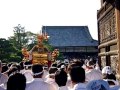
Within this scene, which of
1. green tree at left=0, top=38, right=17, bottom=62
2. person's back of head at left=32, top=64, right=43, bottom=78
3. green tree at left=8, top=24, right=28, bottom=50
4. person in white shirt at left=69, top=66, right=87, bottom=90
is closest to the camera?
person in white shirt at left=69, top=66, right=87, bottom=90

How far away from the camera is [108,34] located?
55.2 feet

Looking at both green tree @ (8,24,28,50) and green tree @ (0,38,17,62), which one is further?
green tree @ (8,24,28,50)

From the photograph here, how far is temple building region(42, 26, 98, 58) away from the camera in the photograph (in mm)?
54719

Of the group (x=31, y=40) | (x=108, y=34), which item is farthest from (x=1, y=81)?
(x=31, y=40)

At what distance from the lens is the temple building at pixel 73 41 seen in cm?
5472

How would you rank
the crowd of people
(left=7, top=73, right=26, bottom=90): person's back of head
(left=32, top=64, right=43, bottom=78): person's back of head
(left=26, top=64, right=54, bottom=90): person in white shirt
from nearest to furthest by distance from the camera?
the crowd of people, (left=7, top=73, right=26, bottom=90): person's back of head, (left=26, top=64, right=54, bottom=90): person in white shirt, (left=32, top=64, right=43, bottom=78): person's back of head

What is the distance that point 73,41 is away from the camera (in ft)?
Answer: 193

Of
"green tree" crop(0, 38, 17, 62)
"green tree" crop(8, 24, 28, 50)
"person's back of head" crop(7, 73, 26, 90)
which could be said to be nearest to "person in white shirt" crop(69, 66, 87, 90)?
"person's back of head" crop(7, 73, 26, 90)

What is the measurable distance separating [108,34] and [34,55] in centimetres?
404

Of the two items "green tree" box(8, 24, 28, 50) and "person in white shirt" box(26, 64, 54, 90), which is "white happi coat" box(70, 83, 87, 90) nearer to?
"person in white shirt" box(26, 64, 54, 90)

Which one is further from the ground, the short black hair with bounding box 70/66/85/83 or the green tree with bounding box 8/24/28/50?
the green tree with bounding box 8/24/28/50

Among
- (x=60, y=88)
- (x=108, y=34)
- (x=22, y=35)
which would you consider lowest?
(x=60, y=88)

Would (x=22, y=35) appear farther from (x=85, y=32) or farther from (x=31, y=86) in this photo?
(x=31, y=86)

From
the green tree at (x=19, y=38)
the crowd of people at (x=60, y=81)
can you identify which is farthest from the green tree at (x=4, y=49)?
the crowd of people at (x=60, y=81)
